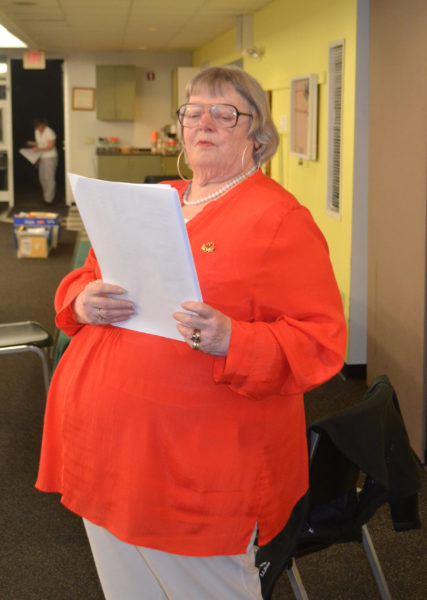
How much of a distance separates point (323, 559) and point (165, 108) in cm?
1219

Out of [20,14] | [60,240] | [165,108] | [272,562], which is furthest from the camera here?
[165,108]

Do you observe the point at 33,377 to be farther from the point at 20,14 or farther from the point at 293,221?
the point at 20,14

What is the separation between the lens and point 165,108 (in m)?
14.2

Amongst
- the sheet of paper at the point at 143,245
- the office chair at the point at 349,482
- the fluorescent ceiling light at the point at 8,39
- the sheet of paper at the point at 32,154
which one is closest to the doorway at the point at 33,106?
the sheet of paper at the point at 32,154

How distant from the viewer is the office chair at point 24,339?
3971 millimetres

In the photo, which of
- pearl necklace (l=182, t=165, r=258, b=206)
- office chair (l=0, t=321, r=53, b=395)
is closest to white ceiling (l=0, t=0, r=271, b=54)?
office chair (l=0, t=321, r=53, b=395)

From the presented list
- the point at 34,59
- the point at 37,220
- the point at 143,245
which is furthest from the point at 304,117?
the point at 34,59

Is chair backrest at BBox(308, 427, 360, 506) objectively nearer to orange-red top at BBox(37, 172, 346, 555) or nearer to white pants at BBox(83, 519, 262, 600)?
orange-red top at BBox(37, 172, 346, 555)

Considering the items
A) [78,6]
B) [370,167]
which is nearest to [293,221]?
[370,167]

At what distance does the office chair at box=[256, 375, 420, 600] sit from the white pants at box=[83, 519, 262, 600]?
0.09m

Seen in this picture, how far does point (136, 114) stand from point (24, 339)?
10.7 m

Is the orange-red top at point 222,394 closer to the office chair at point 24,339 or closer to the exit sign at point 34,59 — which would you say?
the office chair at point 24,339

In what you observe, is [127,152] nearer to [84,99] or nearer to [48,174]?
[84,99]

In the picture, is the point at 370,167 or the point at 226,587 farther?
the point at 370,167
